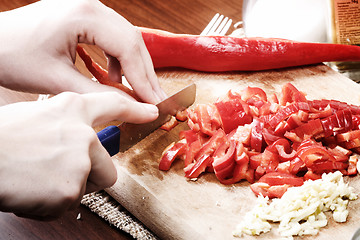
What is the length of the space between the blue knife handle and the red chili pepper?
719 mm

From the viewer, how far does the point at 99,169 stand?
143cm

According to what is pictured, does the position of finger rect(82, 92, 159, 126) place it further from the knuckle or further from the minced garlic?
the minced garlic

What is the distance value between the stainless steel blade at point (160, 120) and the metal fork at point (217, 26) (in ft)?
2.37

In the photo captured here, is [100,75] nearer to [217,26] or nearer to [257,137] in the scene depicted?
[257,137]

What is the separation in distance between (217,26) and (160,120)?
1.05 meters

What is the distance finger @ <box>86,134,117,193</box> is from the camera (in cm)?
138

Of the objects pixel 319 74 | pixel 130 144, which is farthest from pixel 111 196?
pixel 319 74

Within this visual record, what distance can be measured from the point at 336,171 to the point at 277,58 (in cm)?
81

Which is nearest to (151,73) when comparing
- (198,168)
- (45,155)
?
(198,168)

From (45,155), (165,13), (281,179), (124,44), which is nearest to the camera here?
(45,155)

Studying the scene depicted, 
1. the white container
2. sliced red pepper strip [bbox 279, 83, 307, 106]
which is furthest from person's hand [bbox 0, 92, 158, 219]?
the white container

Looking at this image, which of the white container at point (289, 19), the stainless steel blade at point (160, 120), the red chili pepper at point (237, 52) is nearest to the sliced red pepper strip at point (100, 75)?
the stainless steel blade at point (160, 120)

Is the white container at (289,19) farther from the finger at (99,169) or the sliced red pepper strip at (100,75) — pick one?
the finger at (99,169)

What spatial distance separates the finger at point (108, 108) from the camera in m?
1.43
